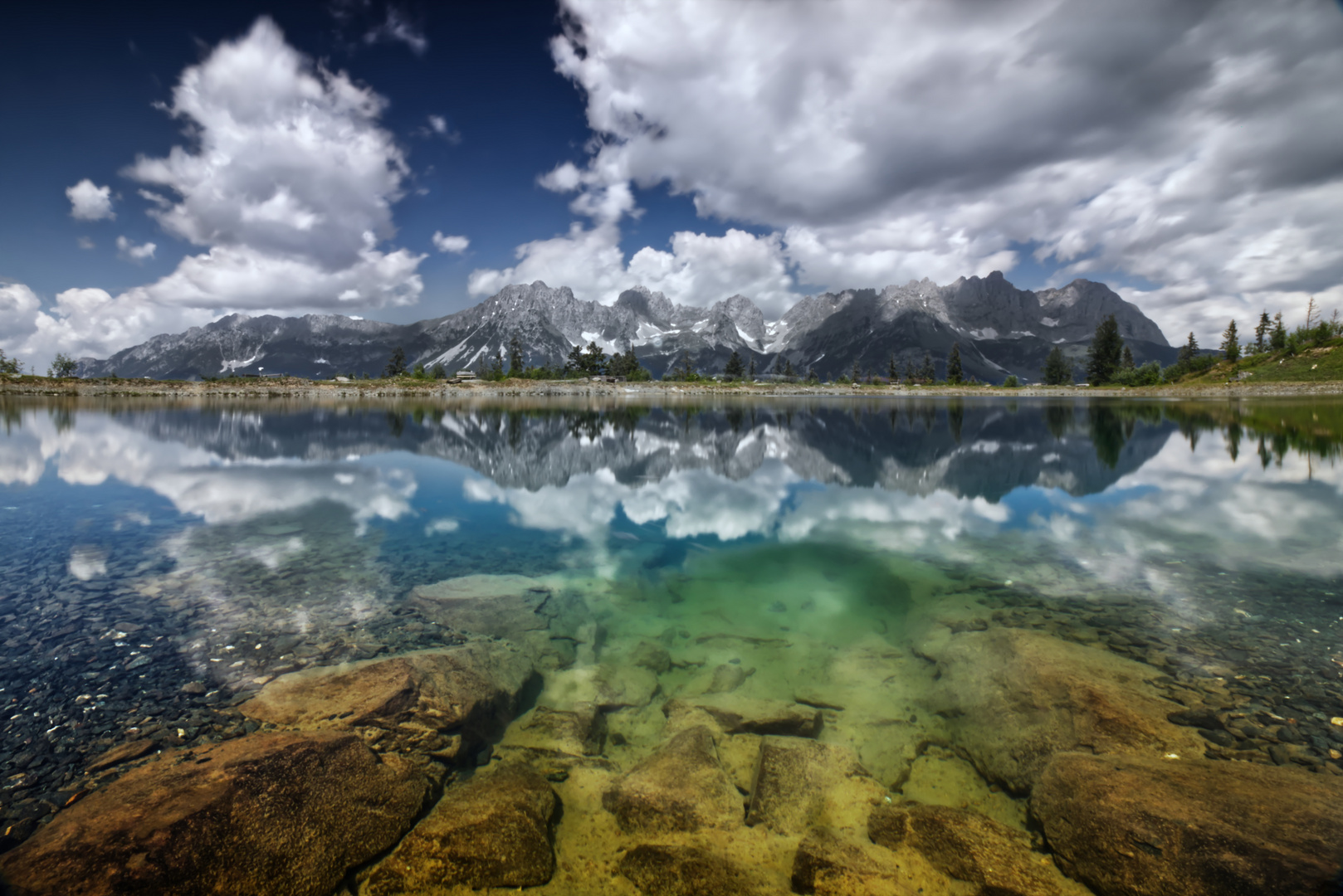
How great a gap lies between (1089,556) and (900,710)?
9329 millimetres

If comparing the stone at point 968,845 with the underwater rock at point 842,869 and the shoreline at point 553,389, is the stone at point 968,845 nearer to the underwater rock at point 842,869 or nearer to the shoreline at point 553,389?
the underwater rock at point 842,869

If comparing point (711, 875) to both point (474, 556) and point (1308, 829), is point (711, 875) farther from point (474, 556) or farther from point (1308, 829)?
point (474, 556)

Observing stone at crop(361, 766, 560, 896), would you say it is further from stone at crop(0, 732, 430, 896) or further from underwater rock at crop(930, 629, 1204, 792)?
underwater rock at crop(930, 629, 1204, 792)

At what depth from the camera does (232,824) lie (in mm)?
4715

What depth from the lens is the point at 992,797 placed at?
243 inches

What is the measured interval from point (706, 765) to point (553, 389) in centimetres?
15787

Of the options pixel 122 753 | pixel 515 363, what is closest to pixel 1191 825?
pixel 122 753

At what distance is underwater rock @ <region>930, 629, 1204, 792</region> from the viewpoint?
6.39 m

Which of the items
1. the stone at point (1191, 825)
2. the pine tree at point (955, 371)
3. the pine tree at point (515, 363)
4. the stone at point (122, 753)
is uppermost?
the pine tree at point (515, 363)

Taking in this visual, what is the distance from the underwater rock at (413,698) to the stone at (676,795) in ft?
7.04

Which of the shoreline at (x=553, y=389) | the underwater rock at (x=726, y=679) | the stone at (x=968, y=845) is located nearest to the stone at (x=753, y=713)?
the underwater rock at (x=726, y=679)

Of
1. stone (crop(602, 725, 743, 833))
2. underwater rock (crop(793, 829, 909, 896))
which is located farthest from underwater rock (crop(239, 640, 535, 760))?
underwater rock (crop(793, 829, 909, 896))

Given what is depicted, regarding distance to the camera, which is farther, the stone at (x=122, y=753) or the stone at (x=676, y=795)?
the stone at (x=122, y=753)

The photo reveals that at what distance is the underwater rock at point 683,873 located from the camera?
4.73 metres
